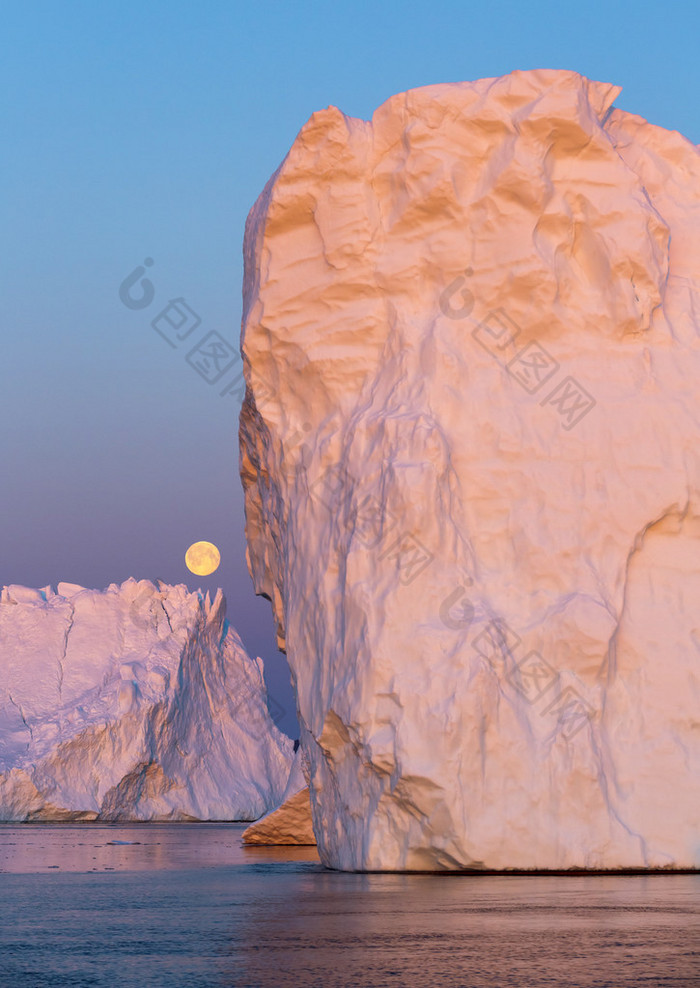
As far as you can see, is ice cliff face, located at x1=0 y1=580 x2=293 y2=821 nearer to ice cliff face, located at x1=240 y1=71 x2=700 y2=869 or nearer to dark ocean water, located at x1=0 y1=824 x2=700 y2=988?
ice cliff face, located at x1=240 y1=71 x2=700 y2=869

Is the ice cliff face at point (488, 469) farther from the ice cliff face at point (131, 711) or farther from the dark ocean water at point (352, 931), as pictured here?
the ice cliff face at point (131, 711)

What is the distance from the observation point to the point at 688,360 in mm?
18719

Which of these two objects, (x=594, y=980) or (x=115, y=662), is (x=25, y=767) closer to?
(x=115, y=662)

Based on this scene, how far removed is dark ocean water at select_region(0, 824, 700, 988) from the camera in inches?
281

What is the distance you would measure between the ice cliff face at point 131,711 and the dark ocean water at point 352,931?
4075 cm

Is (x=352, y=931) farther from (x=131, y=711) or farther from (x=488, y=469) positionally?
→ (x=131, y=711)

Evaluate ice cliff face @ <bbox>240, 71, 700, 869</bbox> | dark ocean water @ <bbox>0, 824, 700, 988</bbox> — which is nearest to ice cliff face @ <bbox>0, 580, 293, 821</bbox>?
ice cliff face @ <bbox>240, 71, 700, 869</bbox>

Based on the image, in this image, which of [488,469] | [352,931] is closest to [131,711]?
[488,469]

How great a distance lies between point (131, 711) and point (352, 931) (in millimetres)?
49367

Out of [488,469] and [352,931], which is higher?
[488,469]

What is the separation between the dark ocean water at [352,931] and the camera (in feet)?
23.4

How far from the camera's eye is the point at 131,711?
57.1 metres

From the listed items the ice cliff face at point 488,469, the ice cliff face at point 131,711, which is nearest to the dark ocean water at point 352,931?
the ice cliff face at point 488,469

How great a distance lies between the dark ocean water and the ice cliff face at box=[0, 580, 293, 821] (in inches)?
1604
